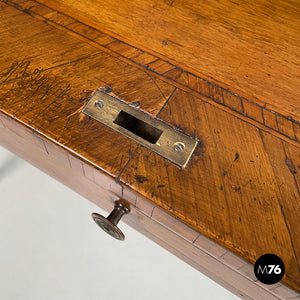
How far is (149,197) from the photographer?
1.62 feet

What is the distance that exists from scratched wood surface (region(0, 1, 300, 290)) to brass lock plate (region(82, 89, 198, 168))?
14mm

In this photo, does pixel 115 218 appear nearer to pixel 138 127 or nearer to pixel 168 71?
pixel 138 127

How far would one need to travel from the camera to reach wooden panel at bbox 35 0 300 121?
2.12ft

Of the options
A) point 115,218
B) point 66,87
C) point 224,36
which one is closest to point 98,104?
point 66,87

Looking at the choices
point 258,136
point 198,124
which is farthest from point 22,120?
point 258,136

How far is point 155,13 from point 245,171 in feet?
1.47

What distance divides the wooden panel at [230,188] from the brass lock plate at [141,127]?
0.02 meters

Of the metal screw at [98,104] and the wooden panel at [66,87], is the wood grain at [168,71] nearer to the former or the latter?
the wooden panel at [66,87]

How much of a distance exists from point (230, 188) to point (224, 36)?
1.30 ft

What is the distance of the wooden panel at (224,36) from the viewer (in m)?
0.65

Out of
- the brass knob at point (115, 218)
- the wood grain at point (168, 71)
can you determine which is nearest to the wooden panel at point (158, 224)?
the brass knob at point (115, 218)

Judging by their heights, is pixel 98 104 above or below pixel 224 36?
below

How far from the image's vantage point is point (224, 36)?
70 centimetres

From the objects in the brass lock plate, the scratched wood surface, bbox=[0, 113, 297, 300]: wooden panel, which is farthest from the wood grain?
bbox=[0, 113, 297, 300]: wooden panel
